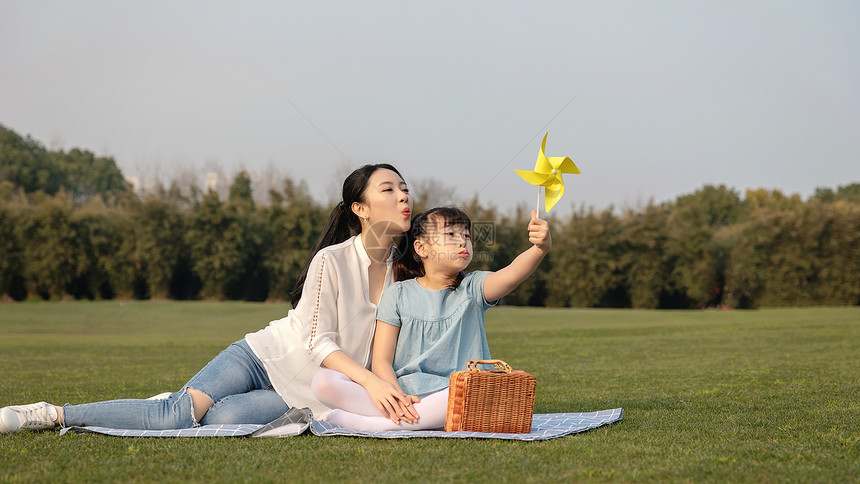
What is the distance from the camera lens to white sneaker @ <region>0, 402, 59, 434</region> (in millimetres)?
4074

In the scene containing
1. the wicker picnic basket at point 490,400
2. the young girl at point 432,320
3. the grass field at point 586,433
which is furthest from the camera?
the young girl at point 432,320

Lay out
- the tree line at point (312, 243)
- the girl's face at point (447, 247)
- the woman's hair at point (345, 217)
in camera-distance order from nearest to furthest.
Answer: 1. the girl's face at point (447, 247)
2. the woman's hair at point (345, 217)
3. the tree line at point (312, 243)

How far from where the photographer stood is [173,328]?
21844 mm

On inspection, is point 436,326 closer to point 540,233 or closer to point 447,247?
point 447,247

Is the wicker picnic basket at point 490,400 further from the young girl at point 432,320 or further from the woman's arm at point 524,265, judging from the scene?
the woman's arm at point 524,265

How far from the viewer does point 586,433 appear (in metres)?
4.11

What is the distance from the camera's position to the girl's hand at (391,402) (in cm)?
399

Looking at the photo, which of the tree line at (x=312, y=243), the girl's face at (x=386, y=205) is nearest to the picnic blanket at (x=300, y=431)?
the girl's face at (x=386, y=205)

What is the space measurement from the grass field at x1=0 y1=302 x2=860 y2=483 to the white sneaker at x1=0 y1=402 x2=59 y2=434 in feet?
0.29

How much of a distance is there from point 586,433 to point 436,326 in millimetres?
1077

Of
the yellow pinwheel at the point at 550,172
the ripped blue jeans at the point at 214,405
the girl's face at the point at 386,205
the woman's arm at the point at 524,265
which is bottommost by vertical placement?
the ripped blue jeans at the point at 214,405

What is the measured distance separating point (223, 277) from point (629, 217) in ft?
61.0

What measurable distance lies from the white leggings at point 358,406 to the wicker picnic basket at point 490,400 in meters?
0.10

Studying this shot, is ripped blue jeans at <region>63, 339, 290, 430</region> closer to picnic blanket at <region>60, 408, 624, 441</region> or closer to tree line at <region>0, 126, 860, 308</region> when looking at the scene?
picnic blanket at <region>60, 408, 624, 441</region>
